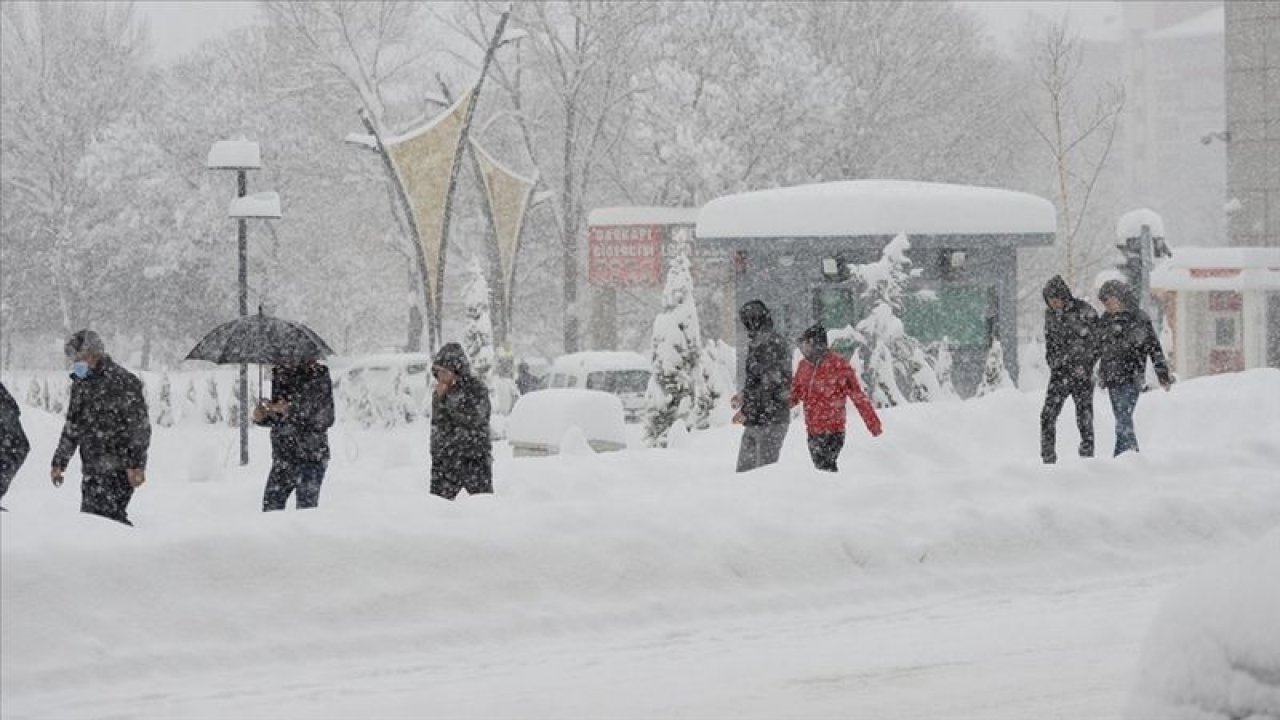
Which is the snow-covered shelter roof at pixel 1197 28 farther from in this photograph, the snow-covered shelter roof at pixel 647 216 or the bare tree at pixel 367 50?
the snow-covered shelter roof at pixel 647 216

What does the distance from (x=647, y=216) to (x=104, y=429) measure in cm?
3213

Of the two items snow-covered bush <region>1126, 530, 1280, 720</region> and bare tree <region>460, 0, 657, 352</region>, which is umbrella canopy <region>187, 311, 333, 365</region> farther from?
bare tree <region>460, 0, 657, 352</region>

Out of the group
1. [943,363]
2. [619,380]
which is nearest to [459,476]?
[943,363]

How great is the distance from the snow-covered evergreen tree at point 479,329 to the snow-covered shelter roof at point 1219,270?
13.3 m

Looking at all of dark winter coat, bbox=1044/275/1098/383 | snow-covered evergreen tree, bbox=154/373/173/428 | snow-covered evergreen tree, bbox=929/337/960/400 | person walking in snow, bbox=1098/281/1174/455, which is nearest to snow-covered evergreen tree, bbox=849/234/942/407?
snow-covered evergreen tree, bbox=929/337/960/400

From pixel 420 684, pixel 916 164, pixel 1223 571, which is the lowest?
pixel 420 684

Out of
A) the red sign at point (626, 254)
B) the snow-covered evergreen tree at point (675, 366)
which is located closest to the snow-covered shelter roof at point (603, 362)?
the red sign at point (626, 254)

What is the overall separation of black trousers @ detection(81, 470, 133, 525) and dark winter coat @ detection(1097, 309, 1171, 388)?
784 cm

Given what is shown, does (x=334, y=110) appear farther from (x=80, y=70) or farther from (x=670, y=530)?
(x=670, y=530)

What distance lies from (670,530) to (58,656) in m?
3.64

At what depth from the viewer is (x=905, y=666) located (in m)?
8.74

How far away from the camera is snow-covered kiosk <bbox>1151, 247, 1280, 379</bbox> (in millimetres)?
36562

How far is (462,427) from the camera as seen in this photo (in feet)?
40.3

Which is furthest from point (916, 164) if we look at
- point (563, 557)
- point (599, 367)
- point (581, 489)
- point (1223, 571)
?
point (1223, 571)
